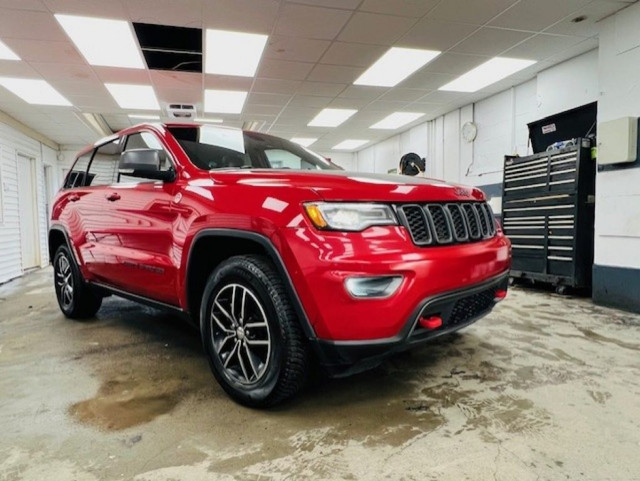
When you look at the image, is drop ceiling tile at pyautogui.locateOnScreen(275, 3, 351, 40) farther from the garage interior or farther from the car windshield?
the car windshield

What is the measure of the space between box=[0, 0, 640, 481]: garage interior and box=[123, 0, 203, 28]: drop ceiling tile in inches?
0.8

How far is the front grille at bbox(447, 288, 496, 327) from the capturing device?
1696 mm

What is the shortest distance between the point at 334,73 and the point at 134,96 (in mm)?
3613

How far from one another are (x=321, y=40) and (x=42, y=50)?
11.2 feet

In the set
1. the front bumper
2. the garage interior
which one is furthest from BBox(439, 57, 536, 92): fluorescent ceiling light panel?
the front bumper

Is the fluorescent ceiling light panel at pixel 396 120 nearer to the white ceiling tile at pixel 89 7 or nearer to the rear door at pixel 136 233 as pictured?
the white ceiling tile at pixel 89 7

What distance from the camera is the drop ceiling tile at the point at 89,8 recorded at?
3.77 metres

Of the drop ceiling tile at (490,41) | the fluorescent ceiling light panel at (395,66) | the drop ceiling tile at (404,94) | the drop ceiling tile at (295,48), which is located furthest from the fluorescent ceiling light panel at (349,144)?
the drop ceiling tile at (490,41)

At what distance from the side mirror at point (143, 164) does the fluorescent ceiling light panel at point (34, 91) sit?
5342 mm

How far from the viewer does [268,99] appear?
7.02 meters

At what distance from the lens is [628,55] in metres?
3.93

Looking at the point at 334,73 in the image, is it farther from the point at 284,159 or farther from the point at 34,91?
the point at 34,91

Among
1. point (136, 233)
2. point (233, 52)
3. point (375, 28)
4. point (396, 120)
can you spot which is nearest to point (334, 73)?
point (375, 28)

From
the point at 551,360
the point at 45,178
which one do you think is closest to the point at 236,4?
the point at 551,360
